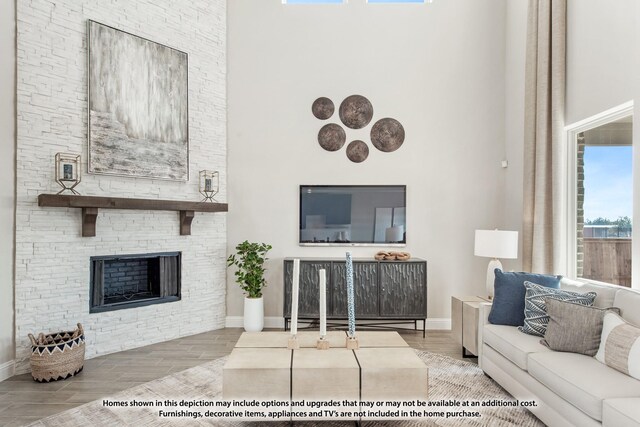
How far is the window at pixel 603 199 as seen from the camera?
332 centimetres

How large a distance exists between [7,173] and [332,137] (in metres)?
3.30

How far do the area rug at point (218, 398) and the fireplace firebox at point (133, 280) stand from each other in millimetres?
1167

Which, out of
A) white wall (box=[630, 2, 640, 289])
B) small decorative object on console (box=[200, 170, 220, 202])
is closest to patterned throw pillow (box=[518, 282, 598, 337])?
white wall (box=[630, 2, 640, 289])

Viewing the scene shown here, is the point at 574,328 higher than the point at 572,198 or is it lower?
lower

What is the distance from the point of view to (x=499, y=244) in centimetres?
395

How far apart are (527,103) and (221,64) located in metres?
3.55

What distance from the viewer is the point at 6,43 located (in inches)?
136

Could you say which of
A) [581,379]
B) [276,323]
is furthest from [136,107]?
[581,379]

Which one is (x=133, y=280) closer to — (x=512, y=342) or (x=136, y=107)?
(x=136, y=107)

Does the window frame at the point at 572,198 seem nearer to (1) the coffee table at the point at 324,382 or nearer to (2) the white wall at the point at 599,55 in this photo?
(2) the white wall at the point at 599,55

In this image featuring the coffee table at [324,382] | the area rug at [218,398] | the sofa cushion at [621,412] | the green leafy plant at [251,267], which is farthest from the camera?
the green leafy plant at [251,267]

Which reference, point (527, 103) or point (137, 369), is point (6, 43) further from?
point (527, 103)

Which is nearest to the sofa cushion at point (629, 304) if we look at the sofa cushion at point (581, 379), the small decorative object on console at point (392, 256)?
the sofa cushion at point (581, 379)

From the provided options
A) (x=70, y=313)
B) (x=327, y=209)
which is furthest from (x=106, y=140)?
(x=327, y=209)
